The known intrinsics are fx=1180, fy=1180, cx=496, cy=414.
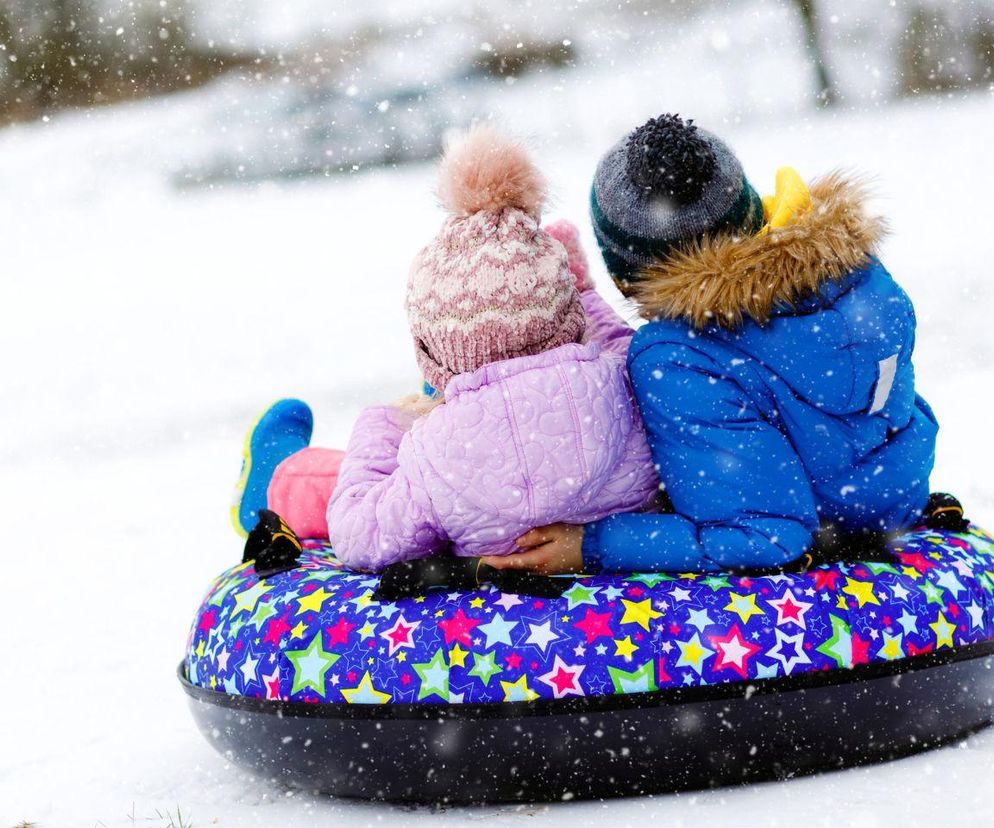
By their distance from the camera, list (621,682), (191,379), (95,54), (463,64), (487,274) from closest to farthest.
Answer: (621,682), (487,274), (191,379), (463,64), (95,54)

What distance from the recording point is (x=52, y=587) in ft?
17.5

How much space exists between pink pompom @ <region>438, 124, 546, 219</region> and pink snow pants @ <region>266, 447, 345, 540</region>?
38.7 inches

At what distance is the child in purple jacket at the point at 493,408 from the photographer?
252 cm

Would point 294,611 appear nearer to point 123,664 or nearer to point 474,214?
point 474,214

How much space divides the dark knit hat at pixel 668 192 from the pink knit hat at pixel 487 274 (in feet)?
0.60

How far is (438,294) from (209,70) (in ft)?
57.5

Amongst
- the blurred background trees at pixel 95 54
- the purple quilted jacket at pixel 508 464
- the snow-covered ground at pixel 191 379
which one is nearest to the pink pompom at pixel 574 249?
the snow-covered ground at pixel 191 379

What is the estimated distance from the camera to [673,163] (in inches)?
99.7

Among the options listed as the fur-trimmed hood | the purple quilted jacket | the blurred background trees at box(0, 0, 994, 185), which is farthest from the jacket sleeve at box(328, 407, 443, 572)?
the blurred background trees at box(0, 0, 994, 185)

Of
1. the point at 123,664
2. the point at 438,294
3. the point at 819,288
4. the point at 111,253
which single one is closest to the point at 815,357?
the point at 819,288

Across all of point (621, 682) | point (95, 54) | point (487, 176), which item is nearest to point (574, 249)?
point (487, 176)

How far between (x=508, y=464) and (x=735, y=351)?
0.56m

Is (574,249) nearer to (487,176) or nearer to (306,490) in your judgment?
(487,176)

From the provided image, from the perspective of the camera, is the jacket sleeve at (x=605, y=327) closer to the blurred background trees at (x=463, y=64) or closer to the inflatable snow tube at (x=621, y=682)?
the inflatable snow tube at (x=621, y=682)
